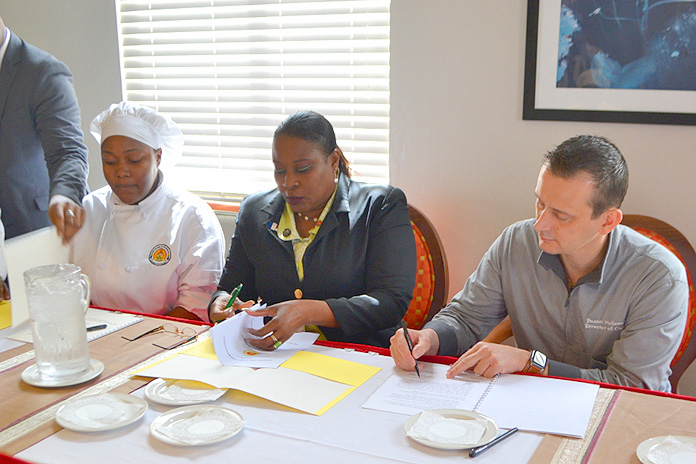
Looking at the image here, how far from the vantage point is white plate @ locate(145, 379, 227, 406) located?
Answer: 1263 mm

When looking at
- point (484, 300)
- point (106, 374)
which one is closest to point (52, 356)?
point (106, 374)

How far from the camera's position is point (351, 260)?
6.24 feet

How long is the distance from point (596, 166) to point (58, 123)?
1.89 m

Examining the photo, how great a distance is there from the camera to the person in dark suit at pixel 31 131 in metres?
2.41

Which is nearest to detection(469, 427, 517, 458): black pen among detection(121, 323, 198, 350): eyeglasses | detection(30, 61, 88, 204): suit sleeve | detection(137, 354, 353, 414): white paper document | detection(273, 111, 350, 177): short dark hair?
detection(137, 354, 353, 414): white paper document

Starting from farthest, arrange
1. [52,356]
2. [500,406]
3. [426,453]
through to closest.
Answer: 1. [52,356]
2. [500,406]
3. [426,453]

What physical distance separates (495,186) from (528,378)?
1117 mm

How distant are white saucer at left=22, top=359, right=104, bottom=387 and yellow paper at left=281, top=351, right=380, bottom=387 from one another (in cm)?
40

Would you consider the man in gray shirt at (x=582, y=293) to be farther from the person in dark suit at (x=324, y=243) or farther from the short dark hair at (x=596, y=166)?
the person in dark suit at (x=324, y=243)

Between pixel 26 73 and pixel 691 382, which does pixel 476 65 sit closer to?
→ pixel 691 382

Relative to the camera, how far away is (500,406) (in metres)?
1.23

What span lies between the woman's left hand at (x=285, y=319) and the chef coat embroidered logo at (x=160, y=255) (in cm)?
67

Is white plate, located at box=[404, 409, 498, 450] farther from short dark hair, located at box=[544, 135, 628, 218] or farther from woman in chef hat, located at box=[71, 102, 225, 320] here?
woman in chef hat, located at box=[71, 102, 225, 320]

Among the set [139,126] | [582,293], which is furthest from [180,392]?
[139,126]
